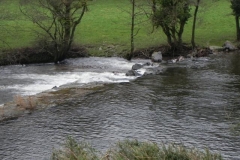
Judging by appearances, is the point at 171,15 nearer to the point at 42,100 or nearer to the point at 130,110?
the point at 130,110

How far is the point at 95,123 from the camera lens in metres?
26.2

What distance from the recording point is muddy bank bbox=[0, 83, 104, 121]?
1115 inches

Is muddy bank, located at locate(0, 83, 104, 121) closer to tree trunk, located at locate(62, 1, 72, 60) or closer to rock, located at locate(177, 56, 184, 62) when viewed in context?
tree trunk, located at locate(62, 1, 72, 60)

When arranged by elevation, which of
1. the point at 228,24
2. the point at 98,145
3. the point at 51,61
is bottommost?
the point at 98,145

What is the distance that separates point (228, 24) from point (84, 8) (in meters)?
24.9

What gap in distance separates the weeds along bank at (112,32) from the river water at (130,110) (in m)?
6.95

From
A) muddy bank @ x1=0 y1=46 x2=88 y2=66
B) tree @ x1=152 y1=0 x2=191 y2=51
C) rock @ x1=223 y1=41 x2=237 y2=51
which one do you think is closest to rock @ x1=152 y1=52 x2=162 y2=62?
tree @ x1=152 y1=0 x2=191 y2=51

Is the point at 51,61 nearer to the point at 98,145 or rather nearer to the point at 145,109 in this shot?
the point at 145,109

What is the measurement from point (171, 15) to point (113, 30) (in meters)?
13.2

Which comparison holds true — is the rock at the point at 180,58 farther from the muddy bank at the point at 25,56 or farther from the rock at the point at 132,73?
the muddy bank at the point at 25,56

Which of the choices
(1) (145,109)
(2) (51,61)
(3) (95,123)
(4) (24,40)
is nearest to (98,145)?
(3) (95,123)

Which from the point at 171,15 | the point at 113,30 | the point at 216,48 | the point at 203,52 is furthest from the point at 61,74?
the point at 216,48

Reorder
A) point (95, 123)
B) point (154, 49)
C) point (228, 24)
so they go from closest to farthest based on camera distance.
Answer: point (95, 123) → point (154, 49) → point (228, 24)

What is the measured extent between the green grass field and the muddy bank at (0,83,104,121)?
47.3 ft
